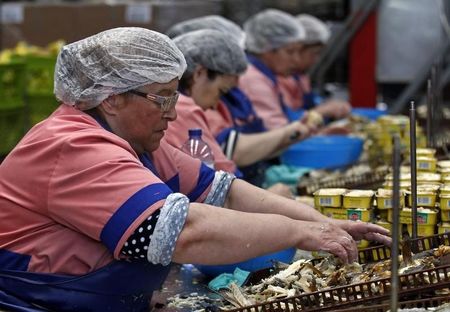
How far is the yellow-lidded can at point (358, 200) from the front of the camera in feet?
10.6

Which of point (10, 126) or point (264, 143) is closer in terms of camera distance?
point (264, 143)

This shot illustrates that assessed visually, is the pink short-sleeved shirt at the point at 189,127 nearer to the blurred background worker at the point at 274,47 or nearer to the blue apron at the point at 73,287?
the blue apron at the point at 73,287

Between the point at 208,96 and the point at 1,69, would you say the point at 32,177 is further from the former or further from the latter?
the point at 1,69

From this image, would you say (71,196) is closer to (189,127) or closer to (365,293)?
(365,293)

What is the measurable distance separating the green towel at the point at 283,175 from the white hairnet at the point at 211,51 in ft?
3.33

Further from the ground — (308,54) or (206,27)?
(206,27)

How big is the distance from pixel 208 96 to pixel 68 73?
164 cm

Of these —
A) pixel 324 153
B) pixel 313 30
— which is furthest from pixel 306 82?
pixel 324 153

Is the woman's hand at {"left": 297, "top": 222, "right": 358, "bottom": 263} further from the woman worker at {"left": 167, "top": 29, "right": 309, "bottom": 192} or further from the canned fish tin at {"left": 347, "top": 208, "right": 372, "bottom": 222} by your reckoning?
the woman worker at {"left": 167, "top": 29, "right": 309, "bottom": 192}

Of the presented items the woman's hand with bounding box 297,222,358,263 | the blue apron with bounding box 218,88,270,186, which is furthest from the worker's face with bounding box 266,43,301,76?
the woman's hand with bounding box 297,222,358,263

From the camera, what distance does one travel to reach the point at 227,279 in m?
3.12

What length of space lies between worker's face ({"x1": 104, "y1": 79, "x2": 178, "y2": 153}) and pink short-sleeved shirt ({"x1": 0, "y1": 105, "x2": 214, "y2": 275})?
11cm

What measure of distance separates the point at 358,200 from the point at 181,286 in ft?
2.52

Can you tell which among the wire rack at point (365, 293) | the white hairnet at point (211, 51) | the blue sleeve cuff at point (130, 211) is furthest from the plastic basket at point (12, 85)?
the wire rack at point (365, 293)
